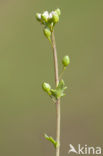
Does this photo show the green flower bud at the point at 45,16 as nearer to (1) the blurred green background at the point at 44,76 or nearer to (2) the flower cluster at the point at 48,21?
(2) the flower cluster at the point at 48,21

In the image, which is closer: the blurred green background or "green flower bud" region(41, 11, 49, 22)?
"green flower bud" region(41, 11, 49, 22)

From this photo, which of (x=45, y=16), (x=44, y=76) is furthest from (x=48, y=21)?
(x=44, y=76)

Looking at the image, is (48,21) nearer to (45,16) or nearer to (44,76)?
(45,16)

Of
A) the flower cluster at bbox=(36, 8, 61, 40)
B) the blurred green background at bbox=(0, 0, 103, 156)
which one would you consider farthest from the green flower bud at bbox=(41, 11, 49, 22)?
the blurred green background at bbox=(0, 0, 103, 156)

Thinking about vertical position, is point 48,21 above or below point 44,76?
below

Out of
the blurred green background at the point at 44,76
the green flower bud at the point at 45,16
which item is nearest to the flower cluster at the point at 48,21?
the green flower bud at the point at 45,16

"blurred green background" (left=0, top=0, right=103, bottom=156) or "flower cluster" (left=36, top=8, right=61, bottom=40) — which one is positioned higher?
"blurred green background" (left=0, top=0, right=103, bottom=156)

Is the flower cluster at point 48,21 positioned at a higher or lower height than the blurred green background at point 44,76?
lower

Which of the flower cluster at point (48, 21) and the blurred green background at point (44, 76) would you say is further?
A: the blurred green background at point (44, 76)

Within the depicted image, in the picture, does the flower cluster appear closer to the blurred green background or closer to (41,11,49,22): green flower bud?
(41,11,49,22): green flower bud

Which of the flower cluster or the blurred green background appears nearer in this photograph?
the flower cluster
